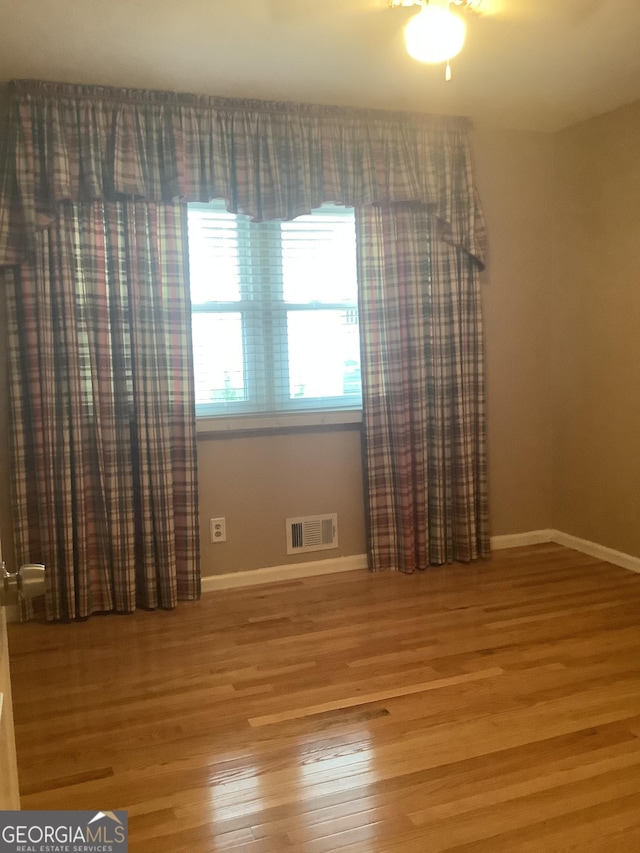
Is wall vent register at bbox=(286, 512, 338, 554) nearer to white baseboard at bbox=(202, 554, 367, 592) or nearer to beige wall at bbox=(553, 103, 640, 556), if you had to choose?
white baseboard at bbox=(202, 554, 367, 592)

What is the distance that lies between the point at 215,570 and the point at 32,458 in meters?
1.05

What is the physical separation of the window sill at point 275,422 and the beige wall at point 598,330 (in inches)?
50.9

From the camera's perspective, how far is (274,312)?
12.2 ft

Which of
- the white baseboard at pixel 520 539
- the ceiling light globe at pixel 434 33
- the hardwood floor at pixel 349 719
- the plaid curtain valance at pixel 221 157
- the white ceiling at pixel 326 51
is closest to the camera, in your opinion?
the hardwood floor at pixel 349 719

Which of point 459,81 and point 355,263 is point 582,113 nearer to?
point 459,81

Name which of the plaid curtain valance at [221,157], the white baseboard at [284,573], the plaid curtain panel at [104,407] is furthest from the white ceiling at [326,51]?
the white baseboard at [284,573]

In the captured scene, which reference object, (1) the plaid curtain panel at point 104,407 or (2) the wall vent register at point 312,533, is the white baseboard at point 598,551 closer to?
(2) the wall vent register at point 312,533

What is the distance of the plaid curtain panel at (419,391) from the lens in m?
3.76

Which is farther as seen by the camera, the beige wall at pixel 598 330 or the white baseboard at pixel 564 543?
the white baseboard at pixel 564 543

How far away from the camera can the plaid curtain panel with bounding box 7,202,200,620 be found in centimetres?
320

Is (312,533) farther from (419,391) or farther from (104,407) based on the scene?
(104,407)

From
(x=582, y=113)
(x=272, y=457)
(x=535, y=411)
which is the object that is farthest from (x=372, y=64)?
(x=535, y=411)

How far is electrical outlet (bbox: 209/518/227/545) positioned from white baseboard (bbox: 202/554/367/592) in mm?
188

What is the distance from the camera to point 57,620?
3.30 metres
